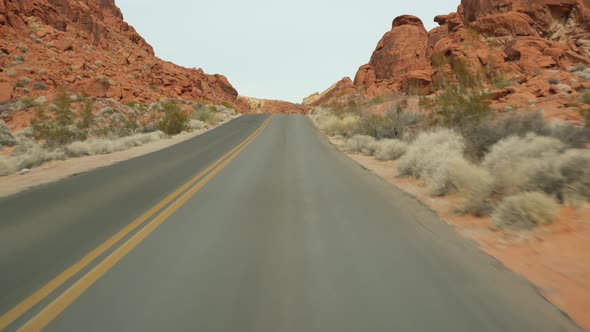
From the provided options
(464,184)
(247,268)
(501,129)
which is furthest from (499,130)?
(247,268)

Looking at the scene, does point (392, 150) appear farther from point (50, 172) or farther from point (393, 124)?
point (50, 172)

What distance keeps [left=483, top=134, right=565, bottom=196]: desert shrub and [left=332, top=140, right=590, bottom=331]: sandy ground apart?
95 centimetres

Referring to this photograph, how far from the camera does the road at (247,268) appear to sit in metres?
3.31

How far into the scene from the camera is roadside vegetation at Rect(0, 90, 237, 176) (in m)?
14.8

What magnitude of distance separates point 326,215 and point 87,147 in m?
13.8

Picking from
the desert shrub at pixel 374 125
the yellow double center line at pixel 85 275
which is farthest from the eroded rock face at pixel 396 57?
the yellow double center line at pixel 85 275

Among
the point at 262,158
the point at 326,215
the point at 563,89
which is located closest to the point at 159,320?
the point at 326,215

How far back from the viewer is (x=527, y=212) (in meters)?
5.77

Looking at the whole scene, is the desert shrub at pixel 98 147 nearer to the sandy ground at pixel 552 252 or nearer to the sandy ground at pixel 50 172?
the sandy ground at pixel 50 172

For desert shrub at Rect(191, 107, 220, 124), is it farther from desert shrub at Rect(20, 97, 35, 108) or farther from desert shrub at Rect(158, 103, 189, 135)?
desert shrub at Rect(20, 97, 35, 108)

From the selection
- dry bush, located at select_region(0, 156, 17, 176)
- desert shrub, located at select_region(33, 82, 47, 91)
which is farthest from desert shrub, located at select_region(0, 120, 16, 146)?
desert shrub, located at select_region(33, 82, 47, 91)

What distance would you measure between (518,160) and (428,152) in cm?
321

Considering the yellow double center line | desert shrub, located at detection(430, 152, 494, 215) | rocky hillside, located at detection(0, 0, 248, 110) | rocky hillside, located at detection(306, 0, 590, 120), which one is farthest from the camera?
rocky hillside, located at detection(0, 0, 248, 110)

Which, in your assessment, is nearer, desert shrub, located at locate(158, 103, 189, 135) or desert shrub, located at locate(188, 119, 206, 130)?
desert shrub, located at locate(158, 103, 189, 135)
